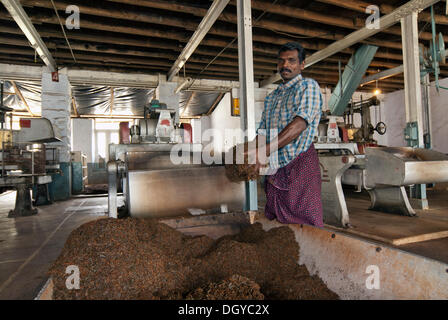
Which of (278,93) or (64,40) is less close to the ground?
→ (64,40)

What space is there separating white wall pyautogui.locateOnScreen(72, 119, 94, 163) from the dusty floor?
10876 mm

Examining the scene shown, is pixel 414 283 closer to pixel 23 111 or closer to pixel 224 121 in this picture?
pixel 224 121

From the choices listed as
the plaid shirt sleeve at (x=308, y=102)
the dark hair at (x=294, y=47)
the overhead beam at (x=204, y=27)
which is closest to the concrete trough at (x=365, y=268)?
the plaid shirt sleeve at (x=308, y=102)

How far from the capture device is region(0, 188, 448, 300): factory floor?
114cm

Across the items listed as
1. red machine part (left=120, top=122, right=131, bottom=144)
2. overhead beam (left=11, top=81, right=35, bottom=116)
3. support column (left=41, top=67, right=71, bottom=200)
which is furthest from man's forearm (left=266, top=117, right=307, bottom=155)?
overhead beam (left=11, top=81, right=35, bottom=116)

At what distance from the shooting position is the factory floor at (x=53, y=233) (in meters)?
1.14

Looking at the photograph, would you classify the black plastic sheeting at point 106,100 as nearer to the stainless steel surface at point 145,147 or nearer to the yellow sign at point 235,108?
the yellow sign at point 235,108

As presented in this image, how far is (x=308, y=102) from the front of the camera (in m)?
1.34

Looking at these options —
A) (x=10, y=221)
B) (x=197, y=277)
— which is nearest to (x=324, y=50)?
(x=197, y=277)

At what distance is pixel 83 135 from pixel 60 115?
20.7 ft

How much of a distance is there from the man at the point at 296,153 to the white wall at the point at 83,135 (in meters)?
11.0

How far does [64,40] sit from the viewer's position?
14.2 ft

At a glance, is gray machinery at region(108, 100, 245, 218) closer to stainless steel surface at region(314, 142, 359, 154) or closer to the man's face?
the man's face
